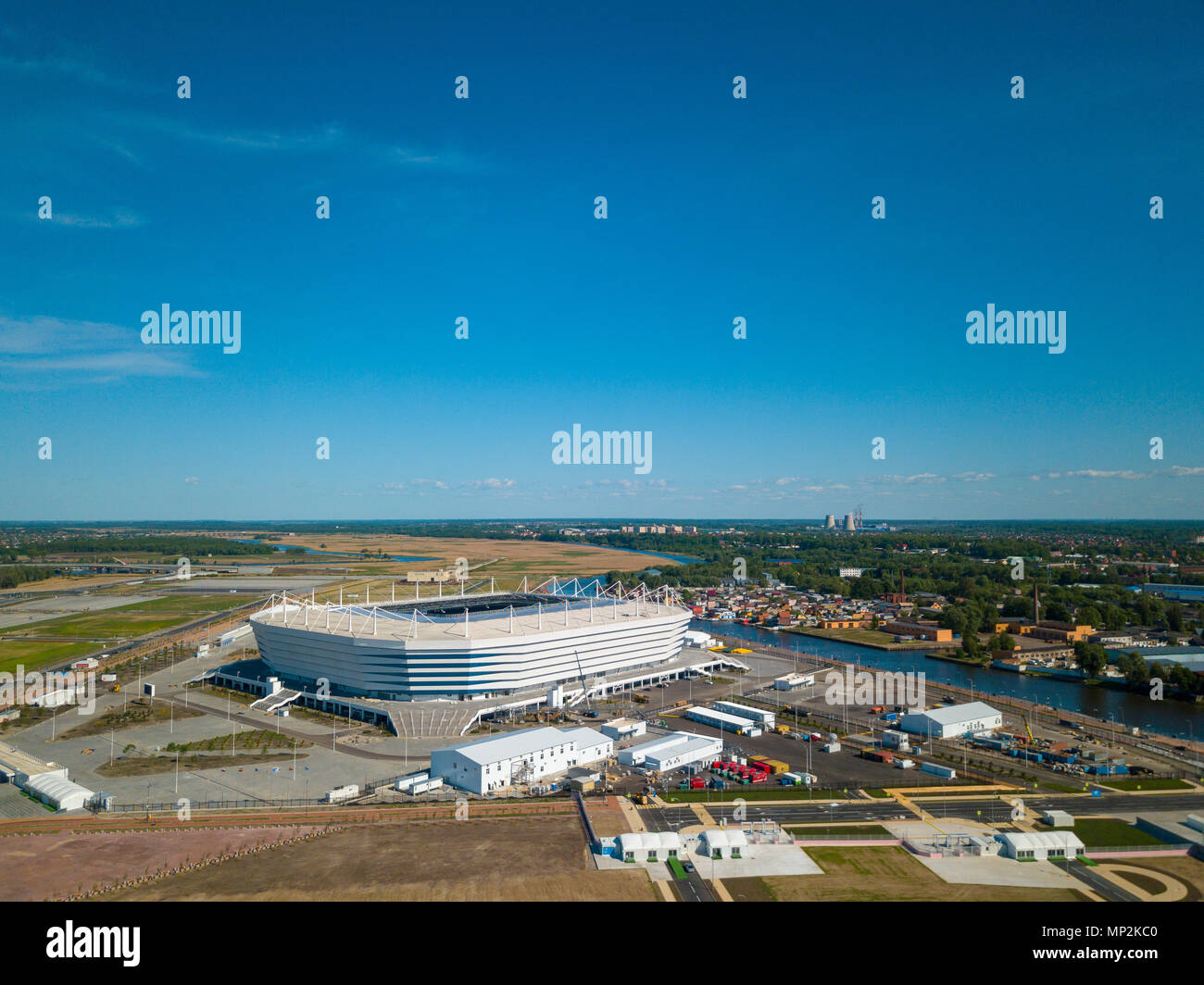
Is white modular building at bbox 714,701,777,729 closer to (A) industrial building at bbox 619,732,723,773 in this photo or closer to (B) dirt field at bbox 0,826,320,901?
(A) industrial building at bbox 619,732,723,773

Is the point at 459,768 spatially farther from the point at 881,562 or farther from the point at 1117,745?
the point at 881,562

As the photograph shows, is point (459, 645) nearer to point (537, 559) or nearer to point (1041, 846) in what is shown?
point (1041, 846)

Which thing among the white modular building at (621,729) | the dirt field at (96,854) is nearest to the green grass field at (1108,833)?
the white modular building at (621,729)

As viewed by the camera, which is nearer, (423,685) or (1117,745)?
(1117,745)

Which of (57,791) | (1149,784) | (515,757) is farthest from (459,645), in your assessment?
(1149,784)
